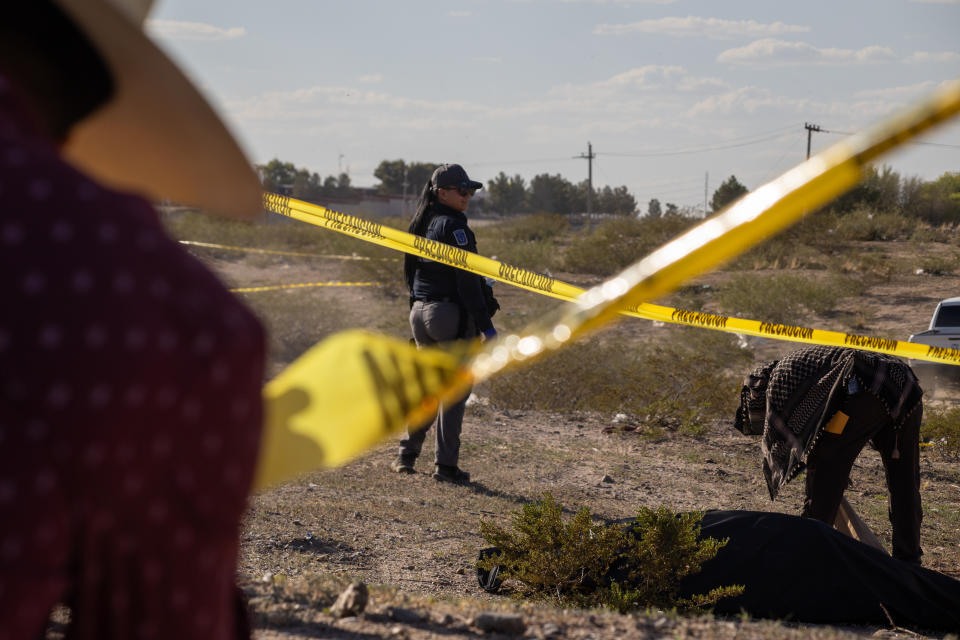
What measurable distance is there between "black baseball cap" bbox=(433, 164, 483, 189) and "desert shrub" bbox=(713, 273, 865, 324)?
43.6 ft

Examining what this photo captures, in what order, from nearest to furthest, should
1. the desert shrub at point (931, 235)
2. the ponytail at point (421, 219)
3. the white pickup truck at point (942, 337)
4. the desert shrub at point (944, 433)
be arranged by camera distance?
the ponytail at point (421, 219) < the desert shrub at point (944, 433) < the white pickup truck at point (942, 337) < the desert shrub at point (931, 235)

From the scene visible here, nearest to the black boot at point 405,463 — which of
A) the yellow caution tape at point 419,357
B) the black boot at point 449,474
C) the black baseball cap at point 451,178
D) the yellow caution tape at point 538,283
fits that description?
the black boot at point 449,474

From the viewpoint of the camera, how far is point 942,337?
489 inches

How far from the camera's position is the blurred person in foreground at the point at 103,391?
2.17ft

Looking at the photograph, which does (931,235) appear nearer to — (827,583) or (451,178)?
(451,178)

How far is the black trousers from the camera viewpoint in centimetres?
496

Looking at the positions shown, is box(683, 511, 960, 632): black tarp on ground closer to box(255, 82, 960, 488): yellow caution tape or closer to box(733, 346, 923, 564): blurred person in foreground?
box(733, 346, 923, 564): blurred person in foreground

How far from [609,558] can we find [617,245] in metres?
22.6

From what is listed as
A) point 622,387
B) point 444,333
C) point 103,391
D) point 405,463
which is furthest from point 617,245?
point 103,391

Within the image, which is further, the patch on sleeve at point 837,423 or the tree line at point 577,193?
the tree line at point 577,193

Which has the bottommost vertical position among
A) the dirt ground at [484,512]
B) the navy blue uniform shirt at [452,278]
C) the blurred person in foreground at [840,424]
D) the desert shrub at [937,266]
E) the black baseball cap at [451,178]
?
the dirt ground at [484,512]

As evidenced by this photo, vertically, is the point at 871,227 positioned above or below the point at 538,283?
above

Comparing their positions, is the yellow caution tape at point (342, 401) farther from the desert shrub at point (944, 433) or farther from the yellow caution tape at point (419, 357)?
the desert shrub at point (944, 433)

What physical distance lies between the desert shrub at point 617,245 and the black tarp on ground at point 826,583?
69.7 feet
